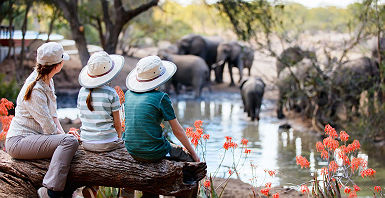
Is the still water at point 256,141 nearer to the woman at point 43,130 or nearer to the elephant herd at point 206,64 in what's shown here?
the elephant herd at point 206,64

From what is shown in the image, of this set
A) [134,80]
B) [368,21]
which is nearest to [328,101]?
[368,21]

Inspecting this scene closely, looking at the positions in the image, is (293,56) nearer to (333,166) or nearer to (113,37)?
(113,37)

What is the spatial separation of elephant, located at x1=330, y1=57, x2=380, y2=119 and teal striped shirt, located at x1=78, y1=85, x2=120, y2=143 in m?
7.42

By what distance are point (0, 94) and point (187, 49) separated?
40.9 feet

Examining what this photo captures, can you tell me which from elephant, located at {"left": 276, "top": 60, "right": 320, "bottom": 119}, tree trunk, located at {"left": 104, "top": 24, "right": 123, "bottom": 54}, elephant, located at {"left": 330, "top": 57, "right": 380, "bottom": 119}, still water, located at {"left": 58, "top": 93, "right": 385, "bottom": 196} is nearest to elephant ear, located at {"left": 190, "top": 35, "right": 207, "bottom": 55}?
still water, located at {"left": 58, "top": 93, "right": 385, "bottom": 196}

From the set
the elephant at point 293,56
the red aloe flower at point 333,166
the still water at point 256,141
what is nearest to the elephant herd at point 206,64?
the still water at point 256,141

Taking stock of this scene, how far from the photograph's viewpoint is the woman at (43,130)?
4145 millimetres

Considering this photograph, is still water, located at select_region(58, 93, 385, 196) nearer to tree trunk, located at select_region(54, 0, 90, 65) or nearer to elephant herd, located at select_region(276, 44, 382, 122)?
elephant herd, located at select_region(276, 44, 382, 122)

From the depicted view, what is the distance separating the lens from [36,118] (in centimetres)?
421

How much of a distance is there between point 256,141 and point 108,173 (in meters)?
6.51

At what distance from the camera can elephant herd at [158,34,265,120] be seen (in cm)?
1329

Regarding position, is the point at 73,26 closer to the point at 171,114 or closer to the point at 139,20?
the point at 171,114

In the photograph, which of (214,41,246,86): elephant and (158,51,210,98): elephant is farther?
(214,41,246,86): elephant

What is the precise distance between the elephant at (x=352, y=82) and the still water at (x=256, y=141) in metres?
1.00
